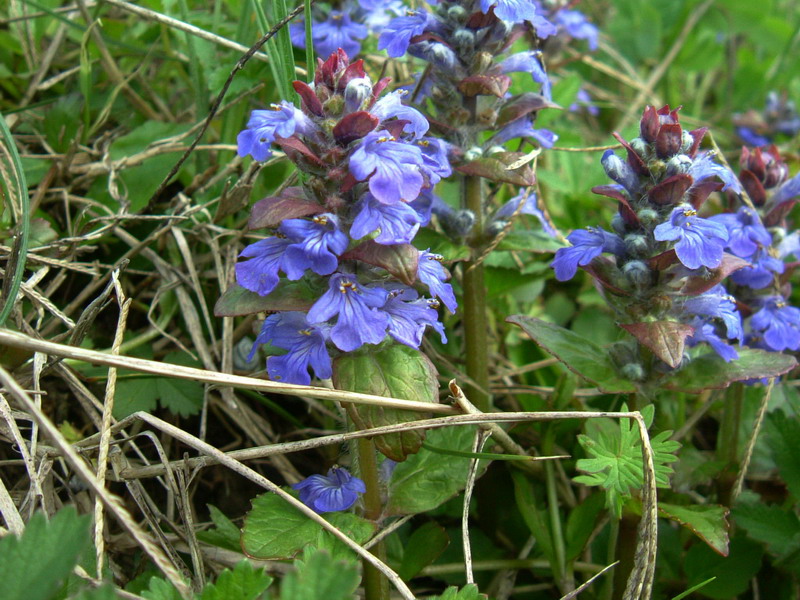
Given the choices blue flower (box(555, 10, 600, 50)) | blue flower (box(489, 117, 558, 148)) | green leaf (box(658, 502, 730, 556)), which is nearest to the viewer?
green leaf (box(658, 502, 730, 556))

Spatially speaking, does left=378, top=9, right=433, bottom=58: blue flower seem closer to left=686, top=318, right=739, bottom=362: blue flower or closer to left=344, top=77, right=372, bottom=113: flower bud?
left=344, top=77, right=372, bottom=113: flower bud

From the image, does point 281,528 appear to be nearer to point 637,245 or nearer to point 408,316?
point 408,316

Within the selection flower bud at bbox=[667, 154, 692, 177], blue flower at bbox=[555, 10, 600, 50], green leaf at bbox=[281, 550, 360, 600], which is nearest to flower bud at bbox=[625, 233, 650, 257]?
flower bud at bbox=[667, 154, 692, 177]

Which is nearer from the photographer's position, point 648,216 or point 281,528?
point 281,528

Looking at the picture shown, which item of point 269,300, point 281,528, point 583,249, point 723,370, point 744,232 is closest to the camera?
point 269,300

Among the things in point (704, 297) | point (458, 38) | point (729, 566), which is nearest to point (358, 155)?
point (458, 38)

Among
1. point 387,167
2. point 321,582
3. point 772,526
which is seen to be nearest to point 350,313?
point 387,167

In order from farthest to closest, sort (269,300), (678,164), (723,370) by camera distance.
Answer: (723,370), (678,164), (269,300)
